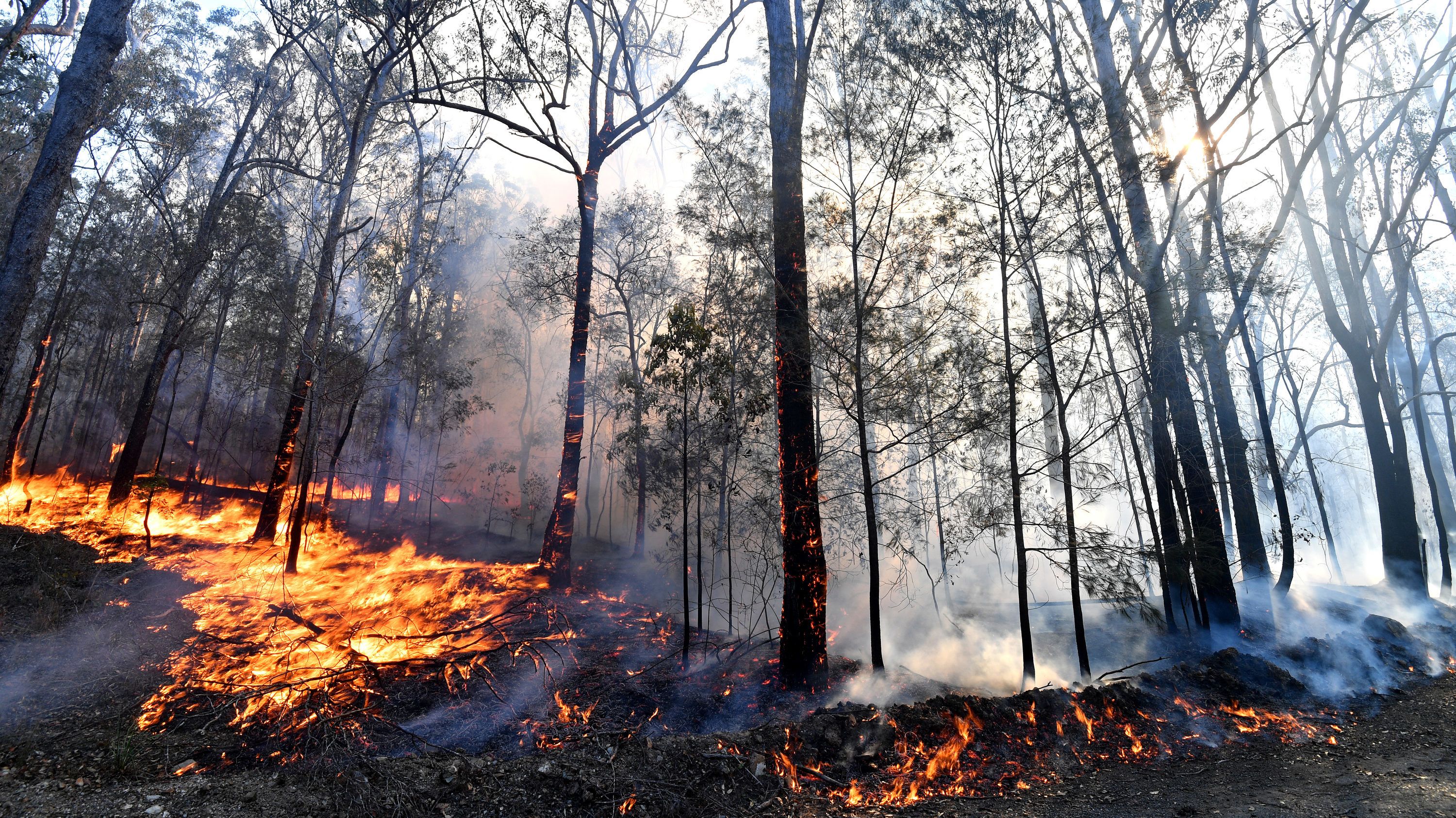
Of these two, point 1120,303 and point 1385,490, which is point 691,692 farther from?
point 1385,490

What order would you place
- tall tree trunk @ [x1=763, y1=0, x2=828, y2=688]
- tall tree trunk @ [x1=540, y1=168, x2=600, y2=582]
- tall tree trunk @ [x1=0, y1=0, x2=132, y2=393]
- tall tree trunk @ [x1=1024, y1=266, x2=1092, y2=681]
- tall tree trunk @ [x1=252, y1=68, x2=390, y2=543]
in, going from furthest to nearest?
tall tree trunk @ [x1=252, y1=68, x2=390, y2=543], tall tree trunk @ [x1=540, y1=168, x2=600, y2=582], tall tree trunk @ [x1=1024, y1=266, x2=1092, y2=681], tall tree trunk @ [x1=763, y1=0, x2=828, y2=688], tall tree trunk @ [x1=0, y1=0, x2=132, y2=393]

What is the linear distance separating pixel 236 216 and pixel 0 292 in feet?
45.0

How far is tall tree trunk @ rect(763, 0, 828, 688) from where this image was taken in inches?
277

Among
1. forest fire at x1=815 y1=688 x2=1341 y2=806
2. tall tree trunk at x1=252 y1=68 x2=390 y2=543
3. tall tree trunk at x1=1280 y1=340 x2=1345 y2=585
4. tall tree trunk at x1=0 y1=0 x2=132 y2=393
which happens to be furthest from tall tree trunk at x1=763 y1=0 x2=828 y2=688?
tall tree trunk at x1=1280 y1=340 x2=1345 y2=585

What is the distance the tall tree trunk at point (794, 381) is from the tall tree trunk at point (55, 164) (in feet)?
28.0

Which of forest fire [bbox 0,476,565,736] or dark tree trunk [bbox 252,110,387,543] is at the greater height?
dark tree trunk [bbox 252,110,387,543]

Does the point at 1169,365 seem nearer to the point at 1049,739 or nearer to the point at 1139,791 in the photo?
the point at 1049,739

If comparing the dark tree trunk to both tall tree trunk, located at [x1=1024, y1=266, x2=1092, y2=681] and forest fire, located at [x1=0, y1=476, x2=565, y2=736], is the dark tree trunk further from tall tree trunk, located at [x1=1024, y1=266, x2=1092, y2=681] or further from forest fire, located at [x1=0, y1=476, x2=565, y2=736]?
tall tree trunk, located at [x1=1024, y1=266, x2=1092, y2=681]

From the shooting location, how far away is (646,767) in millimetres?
4430

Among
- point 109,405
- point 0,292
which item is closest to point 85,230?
point 109,405

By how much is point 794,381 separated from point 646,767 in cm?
478

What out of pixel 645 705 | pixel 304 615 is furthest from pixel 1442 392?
pixel 304 615

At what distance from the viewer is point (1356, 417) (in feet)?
158

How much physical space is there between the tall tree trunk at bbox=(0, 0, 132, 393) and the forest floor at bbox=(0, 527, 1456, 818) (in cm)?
354
